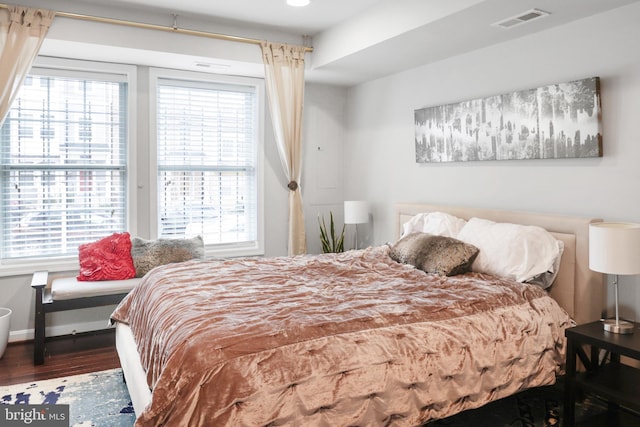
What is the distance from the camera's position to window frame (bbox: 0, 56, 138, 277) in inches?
162

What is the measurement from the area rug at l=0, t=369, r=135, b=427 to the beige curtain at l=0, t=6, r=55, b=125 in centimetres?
200

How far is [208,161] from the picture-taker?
4945 mm

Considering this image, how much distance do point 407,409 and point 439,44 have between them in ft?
8.88

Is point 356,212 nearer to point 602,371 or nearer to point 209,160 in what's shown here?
point 209,160

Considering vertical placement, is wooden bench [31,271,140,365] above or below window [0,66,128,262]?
below

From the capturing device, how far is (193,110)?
4.84 m

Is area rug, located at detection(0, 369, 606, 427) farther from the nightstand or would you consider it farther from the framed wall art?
the framed wall art

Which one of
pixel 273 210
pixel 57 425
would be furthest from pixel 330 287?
pixel 273 210

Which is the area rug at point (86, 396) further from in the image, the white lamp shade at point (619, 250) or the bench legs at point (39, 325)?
the white lamp shade at point (619, 250)

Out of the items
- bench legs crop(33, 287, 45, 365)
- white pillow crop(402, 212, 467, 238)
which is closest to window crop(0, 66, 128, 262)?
bench legs crop(33, 287, 45, 365)

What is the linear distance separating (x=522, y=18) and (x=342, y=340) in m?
2.33

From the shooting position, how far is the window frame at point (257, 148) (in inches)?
181

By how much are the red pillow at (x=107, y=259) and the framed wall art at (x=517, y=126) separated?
2.70 m

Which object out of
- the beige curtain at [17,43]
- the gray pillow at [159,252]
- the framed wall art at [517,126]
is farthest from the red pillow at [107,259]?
the framed wall art at [517,126]
